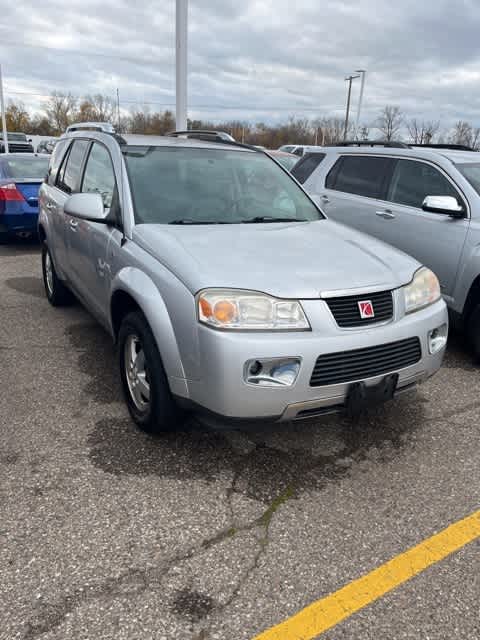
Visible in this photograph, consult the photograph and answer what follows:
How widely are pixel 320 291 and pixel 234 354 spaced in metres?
0.56

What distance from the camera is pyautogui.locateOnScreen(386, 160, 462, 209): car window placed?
4.98 m

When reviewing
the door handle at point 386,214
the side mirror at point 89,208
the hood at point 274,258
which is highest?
the side mirror at point 89,208

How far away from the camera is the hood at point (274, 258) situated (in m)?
2.66

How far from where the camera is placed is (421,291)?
3.12 metres

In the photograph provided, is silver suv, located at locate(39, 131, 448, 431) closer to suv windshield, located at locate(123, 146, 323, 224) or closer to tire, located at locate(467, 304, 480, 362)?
suv windshield, located at locate(123, 146, 323, 224)

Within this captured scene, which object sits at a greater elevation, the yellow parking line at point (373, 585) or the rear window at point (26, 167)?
the rear window at point (26, 167)

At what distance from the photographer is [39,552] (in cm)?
228

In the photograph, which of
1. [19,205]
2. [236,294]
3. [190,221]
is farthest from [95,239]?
[19,205]

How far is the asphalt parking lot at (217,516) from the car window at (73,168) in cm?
181

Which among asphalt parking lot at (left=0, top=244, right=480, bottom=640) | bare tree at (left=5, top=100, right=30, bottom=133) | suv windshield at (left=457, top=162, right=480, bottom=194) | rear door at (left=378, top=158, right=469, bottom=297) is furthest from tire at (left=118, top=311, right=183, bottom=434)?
bare tree at (left=5, top=100, right=30, bottom=133)

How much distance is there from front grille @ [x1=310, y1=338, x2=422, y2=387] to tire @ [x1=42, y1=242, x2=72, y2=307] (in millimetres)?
3655

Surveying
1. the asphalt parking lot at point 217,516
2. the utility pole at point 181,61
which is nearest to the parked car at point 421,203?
the asphalt parking lot at point 217,516

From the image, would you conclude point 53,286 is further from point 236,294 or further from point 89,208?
point 236,294

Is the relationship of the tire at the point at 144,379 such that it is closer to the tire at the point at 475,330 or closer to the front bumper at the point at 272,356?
the front bumper at the point at 272,356
